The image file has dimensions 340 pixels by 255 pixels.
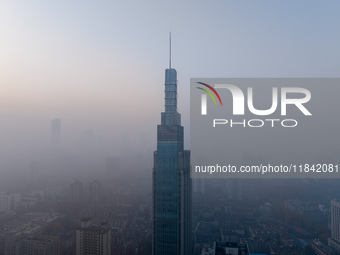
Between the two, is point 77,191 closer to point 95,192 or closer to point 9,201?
point 95,192

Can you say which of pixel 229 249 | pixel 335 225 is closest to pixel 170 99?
pixel 229 249

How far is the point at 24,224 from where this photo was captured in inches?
196

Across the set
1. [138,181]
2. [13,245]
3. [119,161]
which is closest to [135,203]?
[138,181]

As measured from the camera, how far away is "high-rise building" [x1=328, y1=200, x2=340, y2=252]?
5.30 metres

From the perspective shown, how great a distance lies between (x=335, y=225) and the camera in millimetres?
5594

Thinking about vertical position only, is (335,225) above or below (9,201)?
below

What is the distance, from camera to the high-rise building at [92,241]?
13.7 ft

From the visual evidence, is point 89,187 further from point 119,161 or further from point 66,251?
point 66,251

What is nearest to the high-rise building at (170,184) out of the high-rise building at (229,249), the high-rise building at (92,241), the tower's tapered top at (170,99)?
the tower's tapered top at (170,99)

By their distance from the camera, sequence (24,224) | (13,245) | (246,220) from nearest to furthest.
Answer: (13,245), (24,224), (246,220)

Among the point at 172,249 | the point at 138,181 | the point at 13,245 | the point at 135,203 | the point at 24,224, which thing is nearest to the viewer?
the point at 172,249

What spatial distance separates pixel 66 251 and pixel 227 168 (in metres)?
2.99

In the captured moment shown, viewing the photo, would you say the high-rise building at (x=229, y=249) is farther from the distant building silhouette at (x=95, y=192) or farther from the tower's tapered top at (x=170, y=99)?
the distant building silhouette at (x=95, y=192)

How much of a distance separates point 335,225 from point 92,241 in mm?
4979
